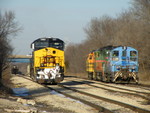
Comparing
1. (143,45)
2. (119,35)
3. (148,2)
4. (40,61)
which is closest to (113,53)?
(40,61)

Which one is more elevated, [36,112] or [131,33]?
[131,33]

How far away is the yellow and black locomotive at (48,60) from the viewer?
22.2 metres

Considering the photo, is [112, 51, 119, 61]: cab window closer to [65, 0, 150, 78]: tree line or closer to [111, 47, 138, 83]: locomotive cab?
[111, 47, 138, 83]: locomotive cab

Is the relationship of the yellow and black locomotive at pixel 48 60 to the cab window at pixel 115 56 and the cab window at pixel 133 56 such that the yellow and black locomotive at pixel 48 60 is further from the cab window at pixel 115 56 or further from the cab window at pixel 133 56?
the cab window at pixel 133 56

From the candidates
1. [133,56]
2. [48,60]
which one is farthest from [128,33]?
[48,60]

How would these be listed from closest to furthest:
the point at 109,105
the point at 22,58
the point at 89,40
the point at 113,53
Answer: the point at 109,105
the point at 113,53
the point at 89,40
the point at 22,58

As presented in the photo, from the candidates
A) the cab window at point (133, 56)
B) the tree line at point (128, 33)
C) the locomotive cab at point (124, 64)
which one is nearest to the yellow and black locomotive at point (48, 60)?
the locomotive cab at point (124, 64)

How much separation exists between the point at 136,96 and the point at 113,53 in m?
10.9

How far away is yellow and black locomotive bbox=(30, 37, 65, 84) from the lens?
2225cm

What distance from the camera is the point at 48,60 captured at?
22562mm

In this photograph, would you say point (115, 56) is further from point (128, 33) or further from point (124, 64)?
point (128, 33)

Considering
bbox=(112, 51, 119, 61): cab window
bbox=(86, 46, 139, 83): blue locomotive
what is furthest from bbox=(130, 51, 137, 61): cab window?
bbox=(112, 51, 119, 61): cab window

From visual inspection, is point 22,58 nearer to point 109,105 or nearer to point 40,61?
point 40,61

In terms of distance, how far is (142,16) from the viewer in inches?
1474
